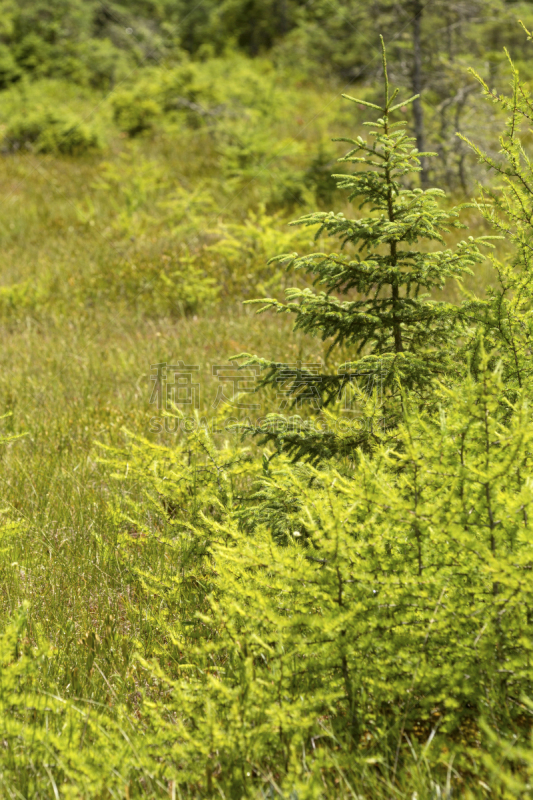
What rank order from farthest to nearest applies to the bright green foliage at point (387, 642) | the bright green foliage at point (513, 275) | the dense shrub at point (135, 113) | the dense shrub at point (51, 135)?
the dense shrub at point (135, 113) < the dense shrub at point (51, 135) < the bright green foliage at point (513, 275) < the bright green foliage at point (387, 642)

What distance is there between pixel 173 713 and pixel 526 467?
5.01 ft

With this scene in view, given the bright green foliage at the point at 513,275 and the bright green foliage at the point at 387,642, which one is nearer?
the bright green foliage at the point at 387,642

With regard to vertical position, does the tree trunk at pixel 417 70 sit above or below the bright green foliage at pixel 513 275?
above

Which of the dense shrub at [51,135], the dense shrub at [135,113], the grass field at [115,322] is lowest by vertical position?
the grass field at [115,322]

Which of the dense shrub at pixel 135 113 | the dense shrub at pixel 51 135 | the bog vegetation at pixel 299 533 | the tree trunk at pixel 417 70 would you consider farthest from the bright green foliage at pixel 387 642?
the dense shrub at pixel 135 113

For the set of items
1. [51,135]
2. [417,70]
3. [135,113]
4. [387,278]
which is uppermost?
[135,113]

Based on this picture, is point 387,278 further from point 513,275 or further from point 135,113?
point 135,113

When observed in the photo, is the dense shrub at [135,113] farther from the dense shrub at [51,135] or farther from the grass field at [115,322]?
the dense shrub at [51,135]

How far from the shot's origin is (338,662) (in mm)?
1783

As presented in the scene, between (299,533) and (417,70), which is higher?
(417,70)

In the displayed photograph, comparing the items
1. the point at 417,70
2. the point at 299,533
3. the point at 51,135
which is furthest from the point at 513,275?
the point at 51,135

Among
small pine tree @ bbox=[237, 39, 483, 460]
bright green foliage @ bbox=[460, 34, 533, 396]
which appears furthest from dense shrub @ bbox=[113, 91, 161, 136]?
bright green foliage @ bbox=[460, 34, 533, 396]

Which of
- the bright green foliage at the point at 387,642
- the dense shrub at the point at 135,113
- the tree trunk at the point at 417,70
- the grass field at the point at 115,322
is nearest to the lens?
the bright green foliage at the point at 387,642

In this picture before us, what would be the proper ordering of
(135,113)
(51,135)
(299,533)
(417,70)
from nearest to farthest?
(299,533) < (417,70) < (51,135) < (135,113)
